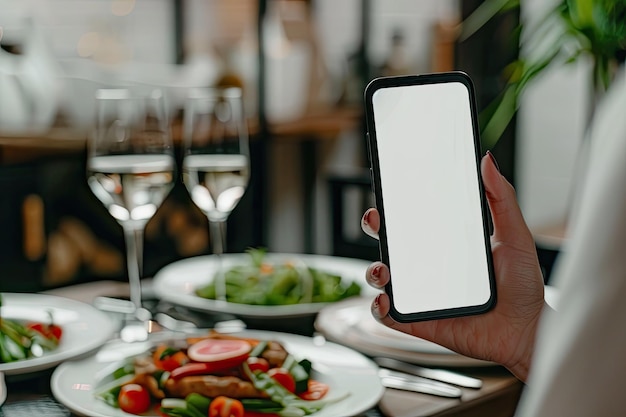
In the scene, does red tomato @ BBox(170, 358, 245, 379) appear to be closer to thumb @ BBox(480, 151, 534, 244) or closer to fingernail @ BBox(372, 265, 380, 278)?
fingernail @ BBox(372, 265, 380, 278)

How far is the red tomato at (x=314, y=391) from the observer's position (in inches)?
35.4

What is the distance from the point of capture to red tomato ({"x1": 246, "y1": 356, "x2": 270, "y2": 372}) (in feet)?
2.93

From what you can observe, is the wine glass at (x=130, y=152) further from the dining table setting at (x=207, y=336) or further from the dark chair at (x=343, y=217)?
the dark chair at (x=343, y=217)

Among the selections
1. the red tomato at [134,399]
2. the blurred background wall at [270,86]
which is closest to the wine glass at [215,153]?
the red tomato at [134,399]

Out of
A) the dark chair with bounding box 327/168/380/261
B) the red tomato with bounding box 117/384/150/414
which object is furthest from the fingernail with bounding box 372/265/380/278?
the dark chair with bounding box 327/168/380/261

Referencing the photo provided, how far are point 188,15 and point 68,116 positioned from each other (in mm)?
595

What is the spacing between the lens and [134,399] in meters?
0.85

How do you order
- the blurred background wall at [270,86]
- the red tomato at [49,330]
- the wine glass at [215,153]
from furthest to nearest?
the blurred background wall at [270,86]
the wine glass at [215,153]
the red tomato at [49,330]

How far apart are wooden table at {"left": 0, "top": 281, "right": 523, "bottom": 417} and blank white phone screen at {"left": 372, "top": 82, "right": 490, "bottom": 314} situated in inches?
3.9

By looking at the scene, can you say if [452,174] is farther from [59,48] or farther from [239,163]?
[59,48]

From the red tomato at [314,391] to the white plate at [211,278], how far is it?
0.23 m

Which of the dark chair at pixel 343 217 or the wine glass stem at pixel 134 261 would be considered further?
the dark chair at pixel 343 217

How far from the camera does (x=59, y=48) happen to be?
2693mm

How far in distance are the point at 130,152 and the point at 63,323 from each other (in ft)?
0.72
